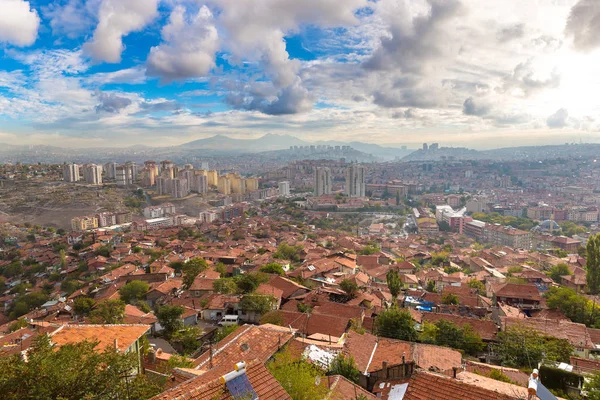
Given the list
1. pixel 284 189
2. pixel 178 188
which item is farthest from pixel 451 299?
pixel 284 189

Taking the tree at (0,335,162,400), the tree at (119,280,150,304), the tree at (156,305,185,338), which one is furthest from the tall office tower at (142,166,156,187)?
the tree at (0,335,162,400)

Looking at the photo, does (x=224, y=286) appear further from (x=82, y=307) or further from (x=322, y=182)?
(x=322, y=182)

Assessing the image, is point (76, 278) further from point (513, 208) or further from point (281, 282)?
point (513, 208)

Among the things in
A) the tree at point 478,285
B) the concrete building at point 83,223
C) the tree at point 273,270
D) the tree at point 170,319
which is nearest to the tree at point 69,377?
the tree at point 170,319

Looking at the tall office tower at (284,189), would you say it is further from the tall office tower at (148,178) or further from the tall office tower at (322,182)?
the tall office tower at (148,178)

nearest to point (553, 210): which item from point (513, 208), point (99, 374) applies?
point (513, 208)
